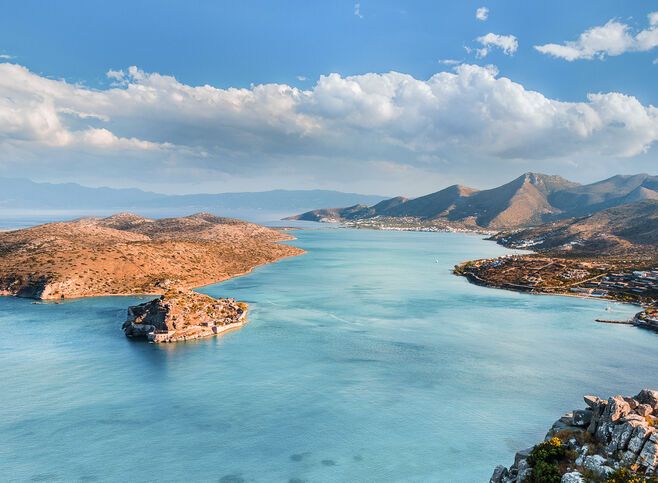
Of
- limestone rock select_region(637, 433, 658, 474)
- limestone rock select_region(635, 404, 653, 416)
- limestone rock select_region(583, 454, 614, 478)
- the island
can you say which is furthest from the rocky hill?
limestone rock select_region(637, 433, 658, 474)

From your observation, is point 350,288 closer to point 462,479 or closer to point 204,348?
point 204,348

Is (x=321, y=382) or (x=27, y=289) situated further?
(x=27, y=289)

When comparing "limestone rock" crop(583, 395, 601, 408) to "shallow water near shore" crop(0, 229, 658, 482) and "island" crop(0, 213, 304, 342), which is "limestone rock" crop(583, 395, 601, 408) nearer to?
"shallow water near shore" crop(0, 229, 658, 482)

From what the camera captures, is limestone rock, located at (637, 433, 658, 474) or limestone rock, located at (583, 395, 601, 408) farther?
limestone rock, located at (583, 395, 601, 408)

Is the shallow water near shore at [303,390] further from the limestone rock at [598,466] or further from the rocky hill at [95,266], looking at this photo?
the limestone rock at [598,466]

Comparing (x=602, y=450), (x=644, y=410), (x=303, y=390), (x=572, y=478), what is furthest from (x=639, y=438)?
(x=303, y=390)

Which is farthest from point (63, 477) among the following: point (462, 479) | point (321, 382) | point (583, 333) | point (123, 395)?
point (583, 333)
